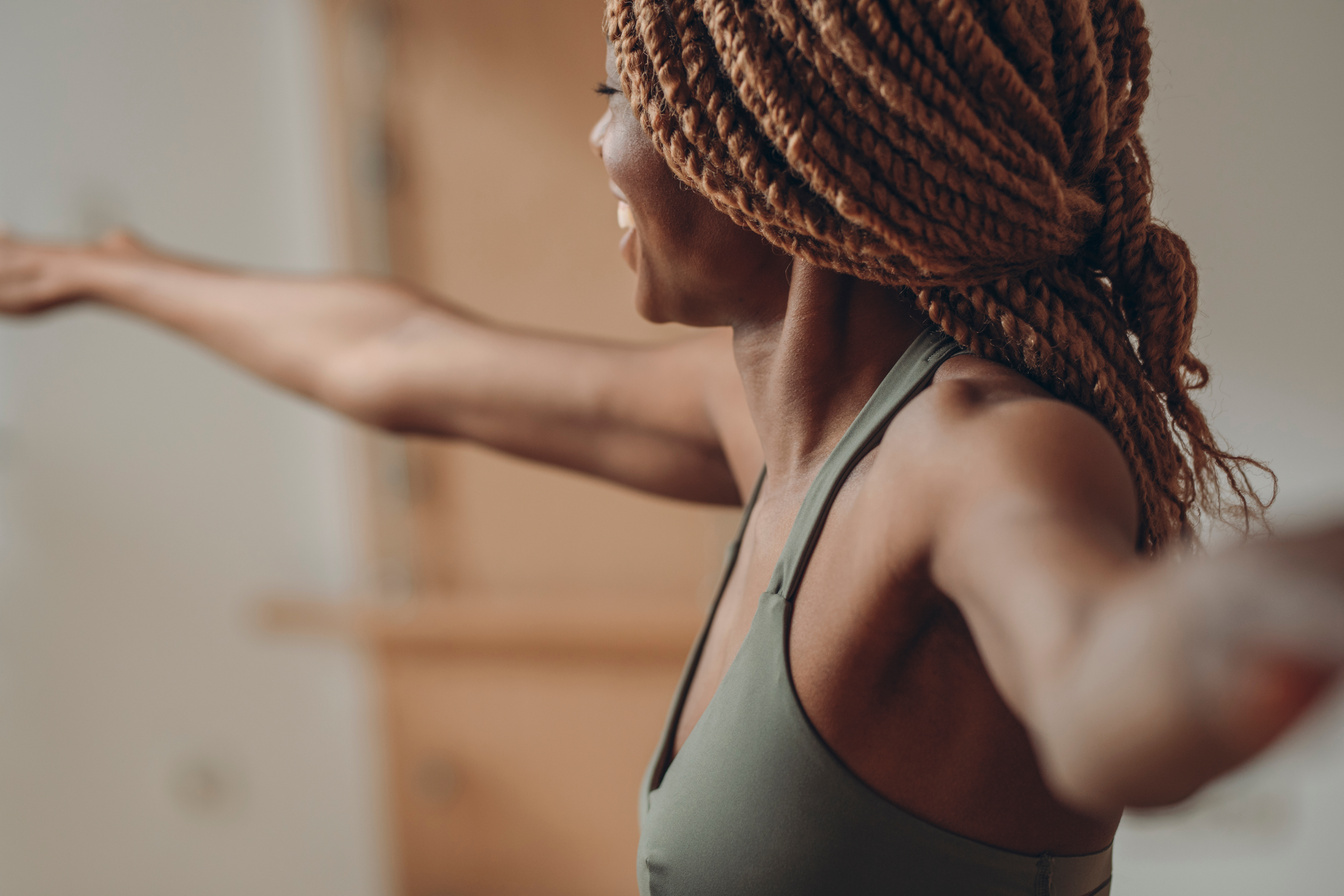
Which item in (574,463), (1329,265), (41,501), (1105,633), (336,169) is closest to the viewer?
(1105,633)

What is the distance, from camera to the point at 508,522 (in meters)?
1.99

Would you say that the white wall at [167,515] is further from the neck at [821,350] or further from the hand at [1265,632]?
the hand at [1265,632]

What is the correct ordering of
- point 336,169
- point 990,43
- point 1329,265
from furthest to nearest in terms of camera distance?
point 336,169
point 1329,265
point 990,43

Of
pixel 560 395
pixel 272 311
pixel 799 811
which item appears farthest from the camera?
pixel 272 311

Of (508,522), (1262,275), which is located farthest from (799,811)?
(508,522)

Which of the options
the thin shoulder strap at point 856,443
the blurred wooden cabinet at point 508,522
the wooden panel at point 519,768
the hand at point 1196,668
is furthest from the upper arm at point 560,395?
the wooden panel at point 519,768

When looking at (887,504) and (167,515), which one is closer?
(887,504)

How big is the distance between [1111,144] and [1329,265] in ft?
2.89

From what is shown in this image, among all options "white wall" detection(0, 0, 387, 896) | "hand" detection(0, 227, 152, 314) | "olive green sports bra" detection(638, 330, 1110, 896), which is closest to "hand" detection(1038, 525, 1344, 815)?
"olive green sports bra" detection(638, 330, 1110, 896)

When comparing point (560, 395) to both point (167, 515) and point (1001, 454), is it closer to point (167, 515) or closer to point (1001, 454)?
point (1001, 454)

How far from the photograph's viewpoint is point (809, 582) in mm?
562

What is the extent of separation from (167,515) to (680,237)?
184 cm

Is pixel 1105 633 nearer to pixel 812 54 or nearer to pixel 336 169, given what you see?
pixel 812 54

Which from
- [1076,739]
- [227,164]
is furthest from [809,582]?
[227,164]
